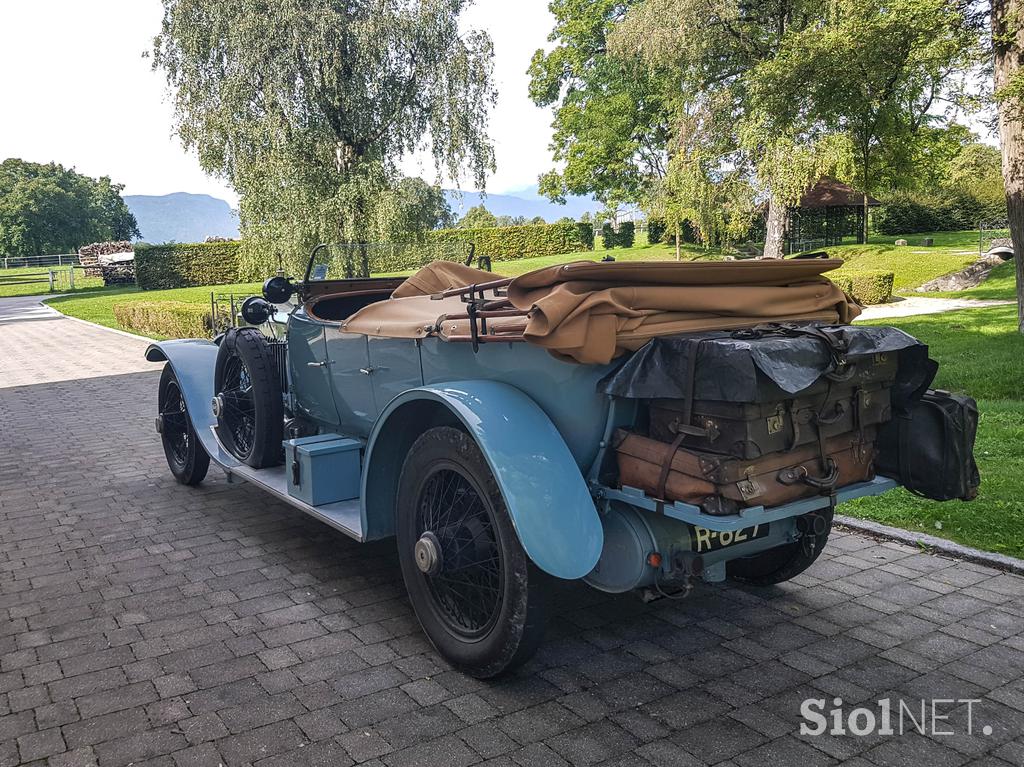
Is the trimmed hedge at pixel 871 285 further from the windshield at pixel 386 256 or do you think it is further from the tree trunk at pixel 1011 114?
the windshield at pixel 386 256

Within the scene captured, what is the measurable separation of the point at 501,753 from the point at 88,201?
82.2 meters

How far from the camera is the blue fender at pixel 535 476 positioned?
2742 mm

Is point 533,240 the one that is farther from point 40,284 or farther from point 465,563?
point 465,563

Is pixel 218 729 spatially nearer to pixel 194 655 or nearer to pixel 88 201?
pixel 194 655

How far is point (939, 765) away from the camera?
2.56 m

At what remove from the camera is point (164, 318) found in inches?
702

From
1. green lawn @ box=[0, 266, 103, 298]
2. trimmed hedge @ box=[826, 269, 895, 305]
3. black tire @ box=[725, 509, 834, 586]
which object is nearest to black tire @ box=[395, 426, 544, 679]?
black tire @ box=[725, 509, 834, 586]

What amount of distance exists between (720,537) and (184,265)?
38.6 metres

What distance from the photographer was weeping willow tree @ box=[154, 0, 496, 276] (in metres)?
18.2

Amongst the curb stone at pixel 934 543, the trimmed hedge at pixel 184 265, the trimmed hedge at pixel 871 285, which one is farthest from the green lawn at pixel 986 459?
the trimmed hedge at pixel 184 265

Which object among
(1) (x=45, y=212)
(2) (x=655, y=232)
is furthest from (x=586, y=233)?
(1) (x=45, y=212)

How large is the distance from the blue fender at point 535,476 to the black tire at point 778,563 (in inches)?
46.6

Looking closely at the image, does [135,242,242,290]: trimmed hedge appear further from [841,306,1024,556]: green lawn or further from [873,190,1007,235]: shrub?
[841,306,1024,556]: green lawn

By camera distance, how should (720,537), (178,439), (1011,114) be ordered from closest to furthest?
(720,537) → (178,439) → (1011,114)
